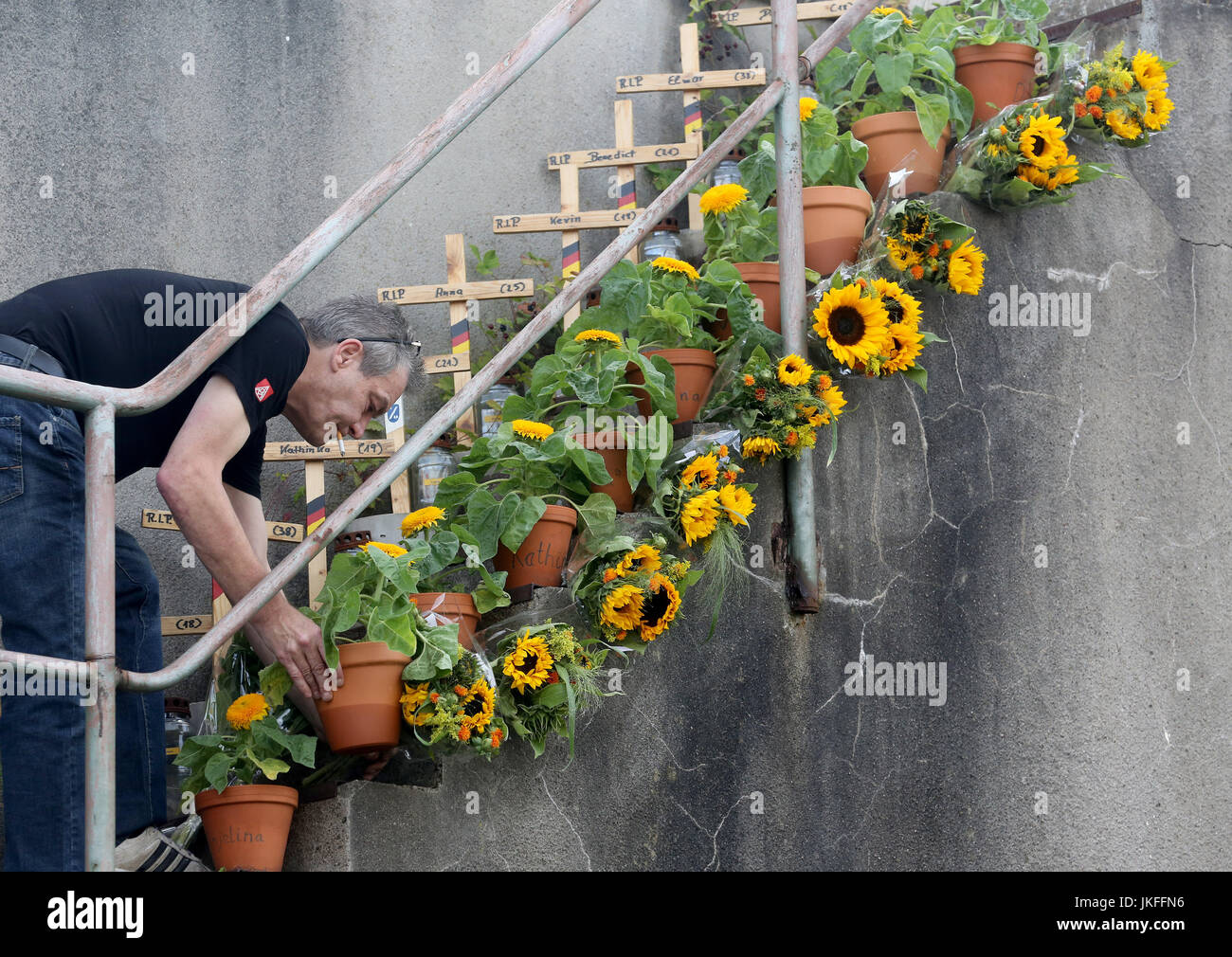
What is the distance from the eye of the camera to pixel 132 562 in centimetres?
288

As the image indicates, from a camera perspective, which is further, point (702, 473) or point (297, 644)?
point (702, 473)

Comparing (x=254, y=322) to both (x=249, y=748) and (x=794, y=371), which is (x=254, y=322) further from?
(x=794, y=371)

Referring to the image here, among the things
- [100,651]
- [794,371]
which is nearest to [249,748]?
[100,651]

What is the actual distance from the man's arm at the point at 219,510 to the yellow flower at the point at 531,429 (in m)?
0.60

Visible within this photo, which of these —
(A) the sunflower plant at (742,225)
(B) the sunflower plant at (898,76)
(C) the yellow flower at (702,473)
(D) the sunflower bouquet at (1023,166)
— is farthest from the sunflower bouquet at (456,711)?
(B) the sunflower plant at (898,76)

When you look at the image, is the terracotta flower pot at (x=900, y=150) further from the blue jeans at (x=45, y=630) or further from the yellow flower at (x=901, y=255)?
the blue jeans at (x=45, y=630)

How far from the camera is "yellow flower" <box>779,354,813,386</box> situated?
118 inches

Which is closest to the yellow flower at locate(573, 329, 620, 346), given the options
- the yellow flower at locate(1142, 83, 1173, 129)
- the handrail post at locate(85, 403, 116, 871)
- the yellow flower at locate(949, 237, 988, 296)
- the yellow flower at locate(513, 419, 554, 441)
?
the yellow flower at locate(513, 419, 554, 441)

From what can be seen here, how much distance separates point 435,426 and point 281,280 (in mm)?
454

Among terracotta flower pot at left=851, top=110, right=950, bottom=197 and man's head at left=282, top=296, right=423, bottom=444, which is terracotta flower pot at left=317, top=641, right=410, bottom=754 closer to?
man's head at left=282, top=296, right=423, bottom=444

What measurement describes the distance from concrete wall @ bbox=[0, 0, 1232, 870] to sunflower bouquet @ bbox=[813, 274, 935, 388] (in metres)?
0.13

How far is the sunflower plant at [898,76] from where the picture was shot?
11.7 ft

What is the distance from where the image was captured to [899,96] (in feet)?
12.0

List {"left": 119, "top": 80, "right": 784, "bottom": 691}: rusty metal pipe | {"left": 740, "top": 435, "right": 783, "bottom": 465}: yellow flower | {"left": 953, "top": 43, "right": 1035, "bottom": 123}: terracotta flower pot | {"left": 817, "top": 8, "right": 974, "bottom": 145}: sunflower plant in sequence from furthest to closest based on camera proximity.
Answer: {"left": 953, "top": 43, "right": 1035, "bottom": 123}: terracotta flower pot < {"left": 817, "top": 8, "right": 974, "bottom": 145}: sunflower plant < {"left": 740, "top": 435, "right": 783, "bottom": 465}: yellow flower < {"left": 119, "top": 80, "right": 784, "bottom": 691}: rusty metal pipe
